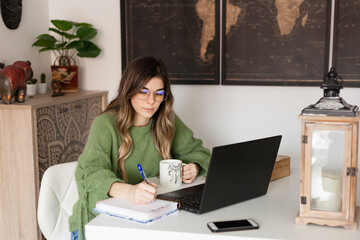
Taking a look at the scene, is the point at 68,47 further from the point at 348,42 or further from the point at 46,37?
the point at 348,42

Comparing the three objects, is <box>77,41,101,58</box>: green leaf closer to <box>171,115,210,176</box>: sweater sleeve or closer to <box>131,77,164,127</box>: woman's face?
<box>171,115,210,176</box>: sweater sleeve

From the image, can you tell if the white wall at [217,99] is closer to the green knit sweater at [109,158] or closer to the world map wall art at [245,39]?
the world map wall art at [245,39]

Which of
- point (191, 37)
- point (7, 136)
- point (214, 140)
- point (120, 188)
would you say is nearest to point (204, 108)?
point (214, 140)

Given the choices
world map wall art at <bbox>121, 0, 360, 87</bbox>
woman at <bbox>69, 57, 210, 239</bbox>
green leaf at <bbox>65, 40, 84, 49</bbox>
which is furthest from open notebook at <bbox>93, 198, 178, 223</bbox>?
green leaf at <bbox>65, 40, 84, 49</bbox>

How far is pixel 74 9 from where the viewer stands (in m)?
3.34

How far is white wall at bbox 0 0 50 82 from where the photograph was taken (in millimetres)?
2900

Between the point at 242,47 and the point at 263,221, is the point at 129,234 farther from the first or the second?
the point at 242,47

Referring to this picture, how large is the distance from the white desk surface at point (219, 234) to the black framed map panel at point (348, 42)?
1513 millimetres

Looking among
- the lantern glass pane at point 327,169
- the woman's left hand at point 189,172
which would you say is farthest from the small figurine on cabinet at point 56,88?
the lantern glass pane at point 327,169

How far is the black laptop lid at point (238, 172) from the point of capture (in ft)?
4.67

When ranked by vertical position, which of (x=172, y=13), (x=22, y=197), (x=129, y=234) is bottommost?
(x=22, y=197)

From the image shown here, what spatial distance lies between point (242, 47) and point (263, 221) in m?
1.77

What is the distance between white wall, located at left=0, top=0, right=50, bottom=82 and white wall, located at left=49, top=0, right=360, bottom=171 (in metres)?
0.14

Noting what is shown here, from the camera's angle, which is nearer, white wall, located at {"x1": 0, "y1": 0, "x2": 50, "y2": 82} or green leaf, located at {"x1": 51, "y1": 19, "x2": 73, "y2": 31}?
white wall, located at {"x1": 0, "y1": 0, "x2": 50, "y2": 82}
